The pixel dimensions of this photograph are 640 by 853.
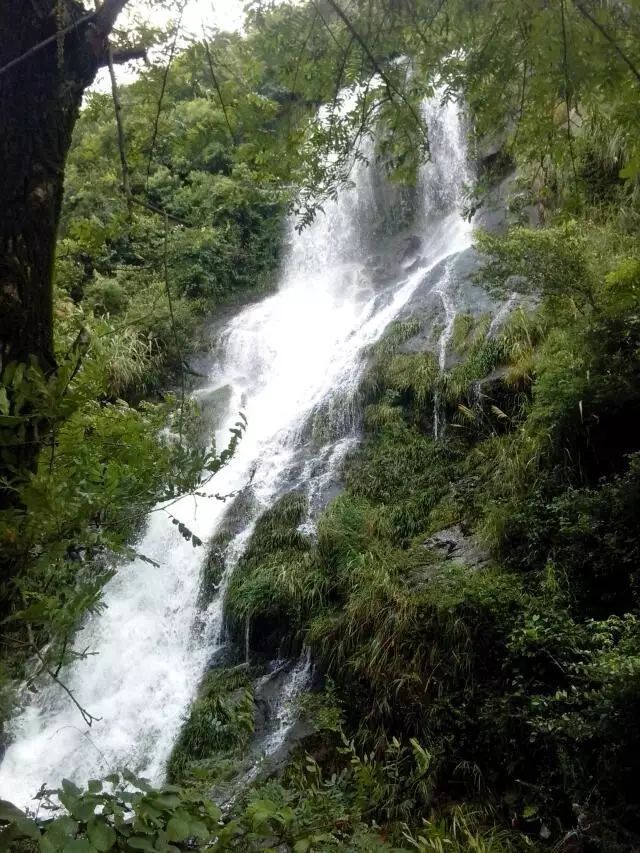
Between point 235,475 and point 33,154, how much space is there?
786cm

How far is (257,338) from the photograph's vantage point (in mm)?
12820

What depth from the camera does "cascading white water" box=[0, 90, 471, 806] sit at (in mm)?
6195

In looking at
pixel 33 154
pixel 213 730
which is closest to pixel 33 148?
pixel 33 154

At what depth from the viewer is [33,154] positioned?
1641mm

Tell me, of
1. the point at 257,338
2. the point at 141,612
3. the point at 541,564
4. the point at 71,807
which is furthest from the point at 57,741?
the point at 257,338

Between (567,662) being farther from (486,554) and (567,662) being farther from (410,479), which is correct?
(410,479)

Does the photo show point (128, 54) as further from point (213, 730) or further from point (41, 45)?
point (213, 730)

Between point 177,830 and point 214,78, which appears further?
point 214,78

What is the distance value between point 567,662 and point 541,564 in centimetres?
114

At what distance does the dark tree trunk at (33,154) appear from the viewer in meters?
1.59

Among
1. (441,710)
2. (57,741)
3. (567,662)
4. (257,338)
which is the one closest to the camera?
(567,662)

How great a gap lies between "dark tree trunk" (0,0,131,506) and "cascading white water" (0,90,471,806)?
79.0 inches

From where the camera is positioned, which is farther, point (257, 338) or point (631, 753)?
point (257, 338)

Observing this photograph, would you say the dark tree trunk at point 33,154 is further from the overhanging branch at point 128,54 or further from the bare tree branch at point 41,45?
the overhanging branch at point 128,54
